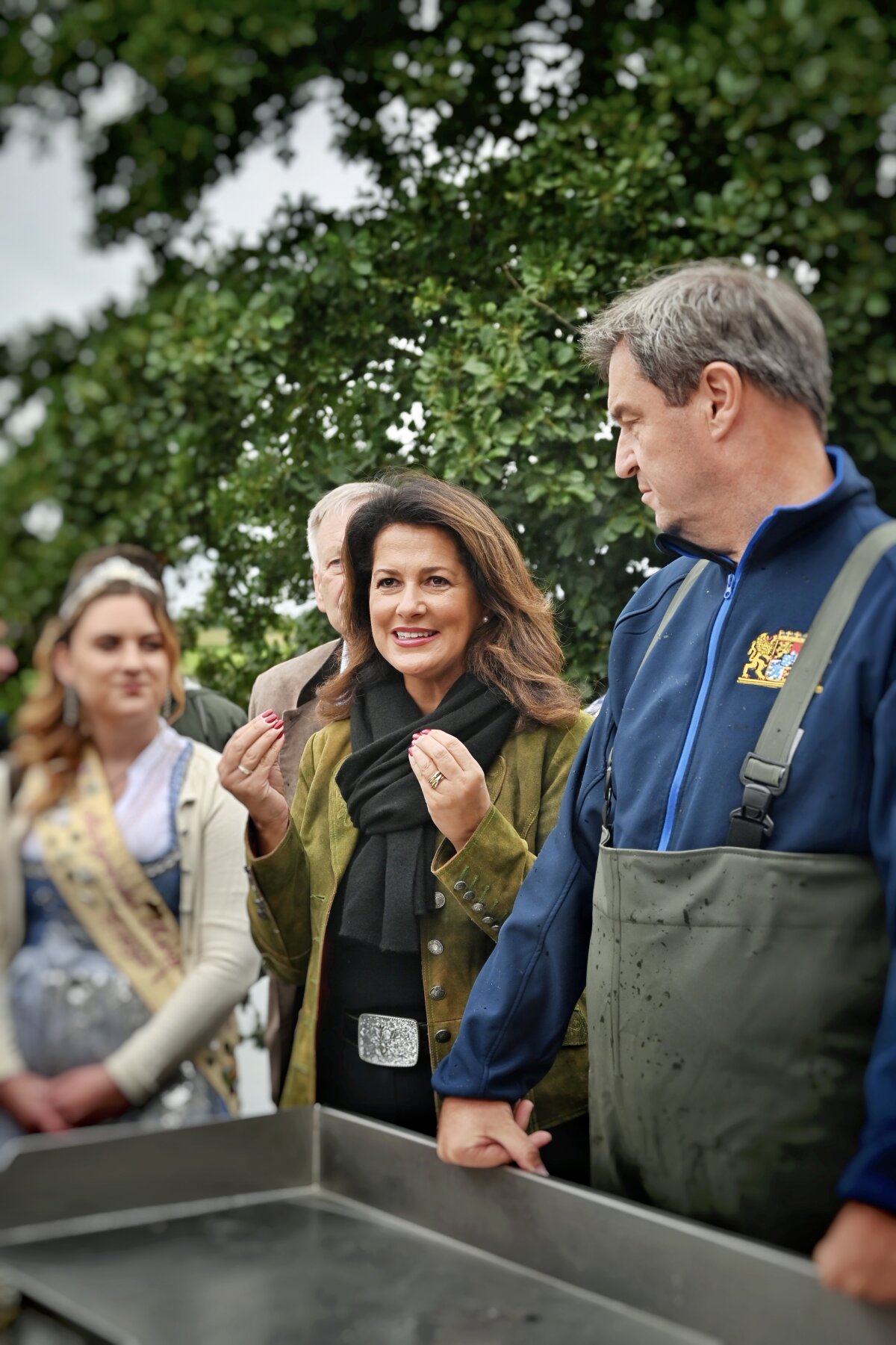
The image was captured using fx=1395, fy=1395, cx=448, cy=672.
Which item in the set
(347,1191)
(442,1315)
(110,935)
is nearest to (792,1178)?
(442,1315)

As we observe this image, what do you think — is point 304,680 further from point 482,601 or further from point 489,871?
point 489,871

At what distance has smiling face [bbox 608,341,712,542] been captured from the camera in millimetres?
1947

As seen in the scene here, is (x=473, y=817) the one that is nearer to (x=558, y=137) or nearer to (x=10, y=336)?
(x=10, y=336)

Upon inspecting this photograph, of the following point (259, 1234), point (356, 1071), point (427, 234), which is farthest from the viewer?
point (427, 234)

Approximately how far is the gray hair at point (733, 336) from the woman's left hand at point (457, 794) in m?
0.73

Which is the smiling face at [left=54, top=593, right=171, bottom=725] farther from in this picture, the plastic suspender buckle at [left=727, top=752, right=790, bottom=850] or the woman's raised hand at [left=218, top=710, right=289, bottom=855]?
the plastic suspender buckle at [left=727, top=752, right=790, bottom=850]

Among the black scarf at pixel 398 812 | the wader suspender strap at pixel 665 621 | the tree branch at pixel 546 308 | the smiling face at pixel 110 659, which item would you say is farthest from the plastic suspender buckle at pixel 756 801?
the tree branch at pixel 546 308

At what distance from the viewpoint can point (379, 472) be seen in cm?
262

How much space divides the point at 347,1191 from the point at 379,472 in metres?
1.27

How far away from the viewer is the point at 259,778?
242 centimetres

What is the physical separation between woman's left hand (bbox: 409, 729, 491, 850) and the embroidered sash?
19.0 inches

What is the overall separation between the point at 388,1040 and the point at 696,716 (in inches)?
34.5

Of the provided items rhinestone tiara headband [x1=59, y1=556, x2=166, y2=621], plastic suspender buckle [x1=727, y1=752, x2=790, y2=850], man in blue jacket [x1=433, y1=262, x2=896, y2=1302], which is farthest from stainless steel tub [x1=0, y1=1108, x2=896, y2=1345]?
rhinestone tiara headband [x1=59, y1=556, x2=166, y2=621]

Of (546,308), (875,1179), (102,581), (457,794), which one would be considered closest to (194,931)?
(457,794)
